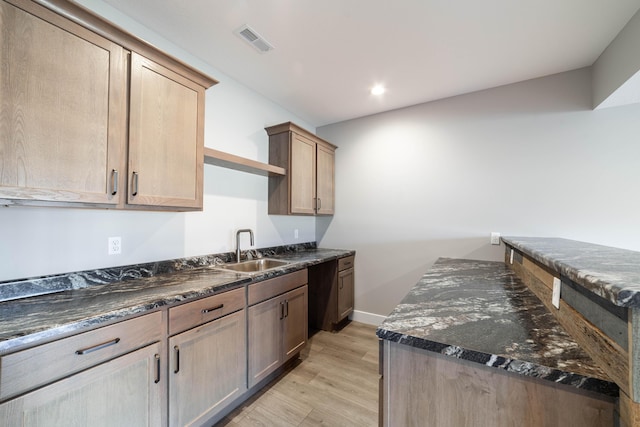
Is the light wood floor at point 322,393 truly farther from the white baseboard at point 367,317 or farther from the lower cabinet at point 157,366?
the white baseboard at point 367,317

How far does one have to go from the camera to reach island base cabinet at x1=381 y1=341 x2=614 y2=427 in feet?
2.28

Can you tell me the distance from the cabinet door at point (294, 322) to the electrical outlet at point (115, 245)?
1.21m

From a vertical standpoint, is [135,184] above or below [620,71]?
below

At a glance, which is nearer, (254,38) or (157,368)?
(157,368)

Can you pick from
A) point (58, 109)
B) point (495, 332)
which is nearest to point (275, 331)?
point (495, 332)

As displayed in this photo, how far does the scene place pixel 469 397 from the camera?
816 mm

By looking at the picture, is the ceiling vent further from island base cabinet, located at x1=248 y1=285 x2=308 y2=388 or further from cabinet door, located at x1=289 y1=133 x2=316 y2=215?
island base cabinet, located at x1=248 y1=285 x2=308 y2=388

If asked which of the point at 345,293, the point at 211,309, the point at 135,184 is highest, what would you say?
the point at 135,184

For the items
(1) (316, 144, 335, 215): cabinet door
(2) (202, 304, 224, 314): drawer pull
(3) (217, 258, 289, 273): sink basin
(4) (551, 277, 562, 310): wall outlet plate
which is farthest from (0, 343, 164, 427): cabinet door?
(1) (316, 144, 335, 215): cabinet door

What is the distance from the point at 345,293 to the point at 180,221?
6.64ft

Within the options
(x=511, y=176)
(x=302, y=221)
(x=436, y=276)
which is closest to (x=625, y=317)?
(x=436, y=276)

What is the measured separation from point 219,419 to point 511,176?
316 centimetres

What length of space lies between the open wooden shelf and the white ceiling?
832 millimetres

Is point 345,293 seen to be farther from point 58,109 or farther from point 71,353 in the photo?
point 58,109
